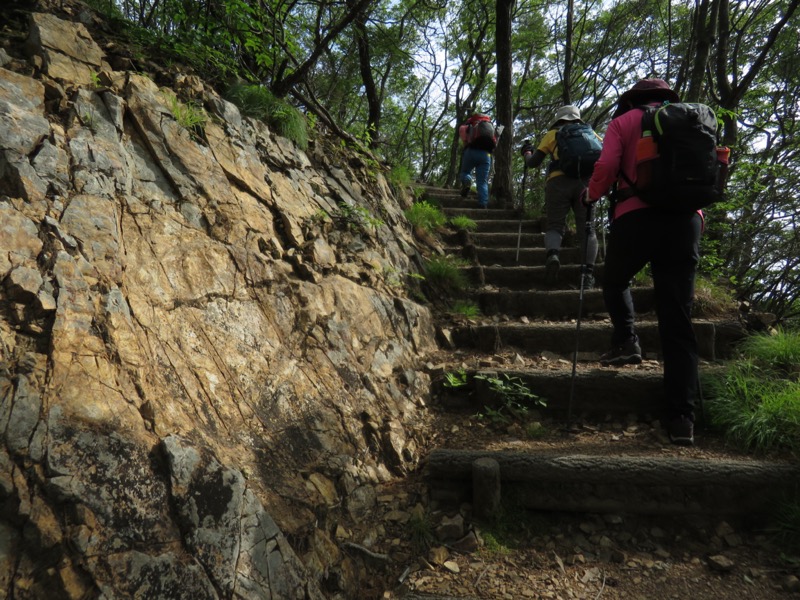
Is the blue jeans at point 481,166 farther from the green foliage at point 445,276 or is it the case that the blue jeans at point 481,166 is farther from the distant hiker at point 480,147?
the green foliage at point 445,276

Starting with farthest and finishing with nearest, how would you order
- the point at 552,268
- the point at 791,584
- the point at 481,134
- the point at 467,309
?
the point at 481,134 → the point at 552,268 → the point at 467,309 → the point at 791,584

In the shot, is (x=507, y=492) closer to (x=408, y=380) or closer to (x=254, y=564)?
(x=408, y=380)

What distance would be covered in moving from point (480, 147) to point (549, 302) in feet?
13.9

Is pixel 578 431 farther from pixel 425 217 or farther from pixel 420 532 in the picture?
pixel 425 217

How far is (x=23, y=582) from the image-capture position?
1.20 meters

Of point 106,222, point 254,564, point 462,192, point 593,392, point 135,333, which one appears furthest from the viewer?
point 462,192

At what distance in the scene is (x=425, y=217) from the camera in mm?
5793

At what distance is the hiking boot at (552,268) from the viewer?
4641mm

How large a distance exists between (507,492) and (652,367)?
68.1 inches

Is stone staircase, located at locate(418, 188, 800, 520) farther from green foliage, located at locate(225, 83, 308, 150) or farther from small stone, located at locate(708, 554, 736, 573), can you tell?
green foliage, located at locate(225, 83, 308, 150)

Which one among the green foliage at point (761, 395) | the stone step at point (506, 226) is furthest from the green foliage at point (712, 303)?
the stone step at point (506, 226)

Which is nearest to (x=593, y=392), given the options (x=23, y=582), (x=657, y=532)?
(x=657, y=532)

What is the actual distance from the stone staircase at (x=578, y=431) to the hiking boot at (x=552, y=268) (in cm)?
11

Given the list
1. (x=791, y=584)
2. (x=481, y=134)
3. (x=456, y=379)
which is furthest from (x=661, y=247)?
(x=481, y=134)
